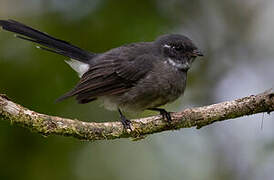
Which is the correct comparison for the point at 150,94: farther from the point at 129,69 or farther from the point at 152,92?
the point at 129,69

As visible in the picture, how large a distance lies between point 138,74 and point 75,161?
1.31m

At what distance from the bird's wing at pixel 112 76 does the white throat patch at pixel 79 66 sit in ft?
0.68

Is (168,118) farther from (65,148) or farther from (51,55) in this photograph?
(51,55)

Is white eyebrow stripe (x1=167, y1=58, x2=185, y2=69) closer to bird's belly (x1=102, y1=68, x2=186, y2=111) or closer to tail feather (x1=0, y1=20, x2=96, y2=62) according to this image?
bird's belly (x1=102, y1=68, x2=186, y2=111)

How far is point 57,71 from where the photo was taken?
551 centimetres

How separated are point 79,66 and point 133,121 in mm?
1424

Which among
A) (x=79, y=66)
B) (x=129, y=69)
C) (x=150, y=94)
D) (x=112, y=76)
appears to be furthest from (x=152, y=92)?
(x=79, y=66)

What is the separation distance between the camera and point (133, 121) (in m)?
4.65

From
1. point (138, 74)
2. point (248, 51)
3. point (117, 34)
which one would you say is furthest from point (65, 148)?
A: point (248, 51)

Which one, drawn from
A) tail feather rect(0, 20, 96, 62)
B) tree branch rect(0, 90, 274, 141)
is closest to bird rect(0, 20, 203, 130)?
tail feather rect(0, 20, 96, 62)

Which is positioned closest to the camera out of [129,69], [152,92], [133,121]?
[133,121]

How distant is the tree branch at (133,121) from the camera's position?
4055 millimetres

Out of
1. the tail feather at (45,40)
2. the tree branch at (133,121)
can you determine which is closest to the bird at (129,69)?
the tail feather at (45,40)

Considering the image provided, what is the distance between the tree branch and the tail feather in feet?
4.69
